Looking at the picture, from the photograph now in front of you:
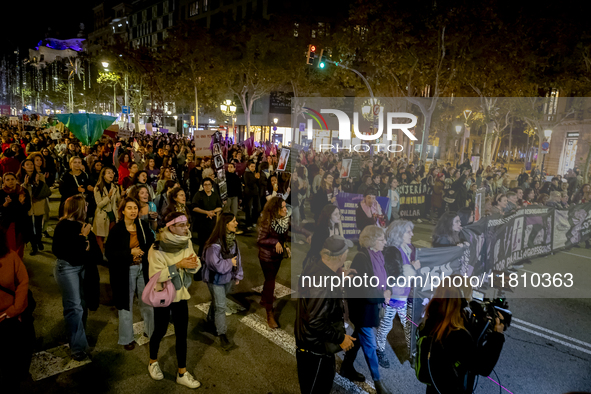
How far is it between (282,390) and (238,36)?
1221 inches

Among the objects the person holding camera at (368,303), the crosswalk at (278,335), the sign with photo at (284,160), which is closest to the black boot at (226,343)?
the crosswalk at (278,335)

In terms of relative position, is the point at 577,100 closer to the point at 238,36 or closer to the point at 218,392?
the point at 238,36

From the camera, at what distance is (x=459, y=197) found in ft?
38.0

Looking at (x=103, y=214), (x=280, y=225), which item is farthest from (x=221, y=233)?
(x=103, y=214)

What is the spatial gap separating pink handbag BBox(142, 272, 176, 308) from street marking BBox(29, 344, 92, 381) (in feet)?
4.37

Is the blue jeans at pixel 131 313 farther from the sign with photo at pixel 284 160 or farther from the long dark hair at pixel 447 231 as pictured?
the sign with photo at pixel 284 160

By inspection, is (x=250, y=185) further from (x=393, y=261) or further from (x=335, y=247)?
(x=335, y=247)

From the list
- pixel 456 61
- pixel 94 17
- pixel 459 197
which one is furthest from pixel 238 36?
pixel 94 17

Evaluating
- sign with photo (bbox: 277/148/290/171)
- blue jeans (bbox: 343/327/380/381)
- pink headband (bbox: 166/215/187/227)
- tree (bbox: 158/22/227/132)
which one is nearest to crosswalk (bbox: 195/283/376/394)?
blue jeans (bbox: 343/327/380/381)

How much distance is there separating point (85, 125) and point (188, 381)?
1142 cm

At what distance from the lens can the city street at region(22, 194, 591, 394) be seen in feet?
13.1

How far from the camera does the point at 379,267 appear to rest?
167 inches

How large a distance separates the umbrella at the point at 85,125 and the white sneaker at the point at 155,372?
1092 cm

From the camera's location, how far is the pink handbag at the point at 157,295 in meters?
3.68
